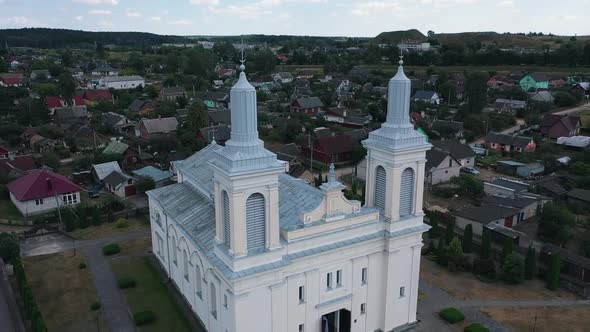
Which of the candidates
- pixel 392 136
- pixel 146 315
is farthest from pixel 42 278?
pixel 392 136

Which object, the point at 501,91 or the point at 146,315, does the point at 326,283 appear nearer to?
the point at 146,315

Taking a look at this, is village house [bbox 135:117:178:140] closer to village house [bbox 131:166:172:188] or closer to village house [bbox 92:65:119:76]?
village house [bbox 131:166:172:188]

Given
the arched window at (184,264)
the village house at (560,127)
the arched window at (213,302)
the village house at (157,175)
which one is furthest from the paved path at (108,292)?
the village house at (560,127)

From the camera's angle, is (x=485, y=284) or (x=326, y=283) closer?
(x=326, y=283)

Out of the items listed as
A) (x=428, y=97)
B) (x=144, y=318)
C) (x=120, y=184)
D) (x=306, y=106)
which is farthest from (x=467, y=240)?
(x=428, y=97)

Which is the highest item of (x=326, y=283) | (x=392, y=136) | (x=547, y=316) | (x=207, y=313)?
(x=392, y=136)

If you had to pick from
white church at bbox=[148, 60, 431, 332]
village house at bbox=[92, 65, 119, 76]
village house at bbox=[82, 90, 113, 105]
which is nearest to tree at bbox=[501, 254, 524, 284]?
white church at bbox=[148, 60, 431, 332]
